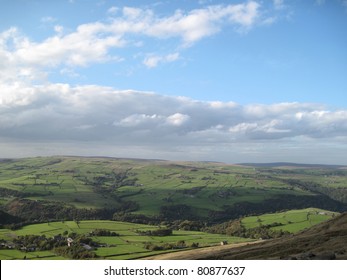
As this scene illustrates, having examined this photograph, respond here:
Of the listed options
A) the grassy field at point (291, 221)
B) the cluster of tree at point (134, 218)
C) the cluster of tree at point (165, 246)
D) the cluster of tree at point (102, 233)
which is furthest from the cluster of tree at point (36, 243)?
the grassy field at point (291, 221)

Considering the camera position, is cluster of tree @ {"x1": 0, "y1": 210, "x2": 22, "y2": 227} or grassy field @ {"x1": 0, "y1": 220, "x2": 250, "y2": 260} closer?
grassy field @ {"x1": 0, "y1": 220, "x2": 250, "y2": 260}

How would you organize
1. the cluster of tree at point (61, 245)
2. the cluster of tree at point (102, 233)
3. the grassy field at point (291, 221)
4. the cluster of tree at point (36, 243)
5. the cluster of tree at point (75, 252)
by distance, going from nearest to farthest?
the cluster of tree at point (75, 252)
the cluster of tree at point (61, 245)
the cluster of tree at point (36, 243)
the cluster of tree at point (102, 233)
the grassy field at point (291, 221)

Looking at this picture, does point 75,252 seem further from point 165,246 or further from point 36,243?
point 165,246

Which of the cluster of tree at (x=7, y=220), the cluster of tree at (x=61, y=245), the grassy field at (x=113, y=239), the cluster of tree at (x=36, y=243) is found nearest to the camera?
the cluster of tree at (x=61, y=245)

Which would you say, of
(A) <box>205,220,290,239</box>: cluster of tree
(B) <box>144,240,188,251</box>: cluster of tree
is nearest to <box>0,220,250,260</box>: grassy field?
(B) <box>144,240,188,251</box>: cluster of tree

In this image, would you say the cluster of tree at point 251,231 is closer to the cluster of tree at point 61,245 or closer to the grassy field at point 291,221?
the grassy field at point 291,221

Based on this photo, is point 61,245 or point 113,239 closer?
point 61,245

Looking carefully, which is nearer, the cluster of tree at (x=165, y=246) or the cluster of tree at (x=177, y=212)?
the cluster of tree at (x=165, y=246)

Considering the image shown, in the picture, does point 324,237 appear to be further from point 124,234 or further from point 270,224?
point 270,224

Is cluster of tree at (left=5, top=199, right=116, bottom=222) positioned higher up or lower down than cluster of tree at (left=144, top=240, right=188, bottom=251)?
lower down

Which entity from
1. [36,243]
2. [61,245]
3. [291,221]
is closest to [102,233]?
[36,243]

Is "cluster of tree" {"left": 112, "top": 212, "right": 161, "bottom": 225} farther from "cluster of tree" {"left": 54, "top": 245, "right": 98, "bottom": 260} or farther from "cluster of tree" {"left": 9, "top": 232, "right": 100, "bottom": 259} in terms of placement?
"cluster of tree" {"left": 54, "top": 245, "right": 98, "bottom": 260}
